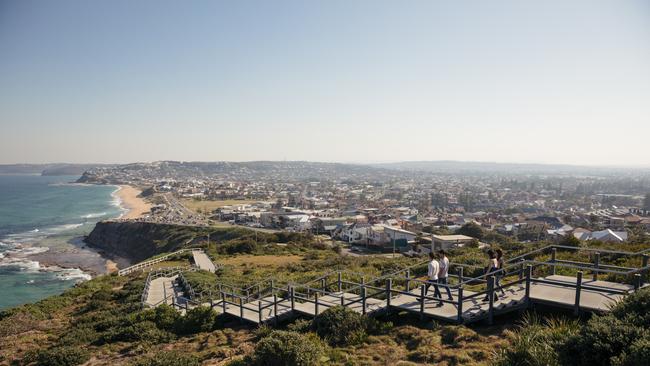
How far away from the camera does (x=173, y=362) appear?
281 inches

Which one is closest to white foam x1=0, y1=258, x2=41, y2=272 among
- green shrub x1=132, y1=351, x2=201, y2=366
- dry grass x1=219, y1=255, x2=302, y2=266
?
dry grass x1=219, y1=255, x2=302, y2=266

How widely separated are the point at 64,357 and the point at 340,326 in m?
6.72

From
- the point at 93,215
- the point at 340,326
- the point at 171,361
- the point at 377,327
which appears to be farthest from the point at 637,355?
the point at 93,215

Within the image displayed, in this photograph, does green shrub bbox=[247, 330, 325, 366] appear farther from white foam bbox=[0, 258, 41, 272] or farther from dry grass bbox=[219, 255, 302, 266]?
white foam bbox=[0, 258, 41, 272]

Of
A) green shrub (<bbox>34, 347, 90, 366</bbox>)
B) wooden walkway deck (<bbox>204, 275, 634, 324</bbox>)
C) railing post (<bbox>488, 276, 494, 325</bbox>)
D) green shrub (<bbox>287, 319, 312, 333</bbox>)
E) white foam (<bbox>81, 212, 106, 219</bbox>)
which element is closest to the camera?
wooden walkway deck (<bbox>204, 275, 634, 324</bbox>)

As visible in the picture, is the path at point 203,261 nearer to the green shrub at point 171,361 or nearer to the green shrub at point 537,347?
the green shrub at point 171,361

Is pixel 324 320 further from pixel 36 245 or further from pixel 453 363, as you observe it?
pixel 36 245

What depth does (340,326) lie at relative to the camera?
7.91 meters

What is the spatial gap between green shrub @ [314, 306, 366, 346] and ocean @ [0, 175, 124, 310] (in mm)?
32210

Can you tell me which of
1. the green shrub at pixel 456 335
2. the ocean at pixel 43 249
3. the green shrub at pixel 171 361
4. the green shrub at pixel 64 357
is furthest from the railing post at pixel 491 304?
the ocean at pixel 43 249

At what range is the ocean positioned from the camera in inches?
1378

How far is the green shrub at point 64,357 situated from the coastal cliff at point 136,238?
42.7 meters

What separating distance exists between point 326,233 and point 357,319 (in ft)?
203

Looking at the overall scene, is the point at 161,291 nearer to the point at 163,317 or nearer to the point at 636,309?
the point at 163,317
